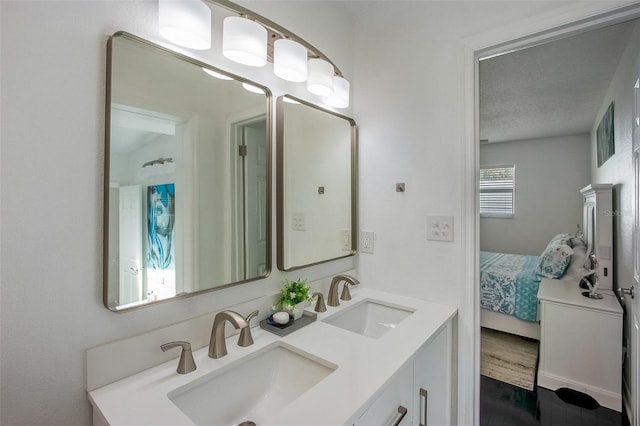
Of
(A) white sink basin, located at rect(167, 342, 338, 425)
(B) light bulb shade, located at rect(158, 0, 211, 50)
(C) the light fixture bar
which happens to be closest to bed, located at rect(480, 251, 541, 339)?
(A) white sink basin, located at rect(167, 342, 338, 425)

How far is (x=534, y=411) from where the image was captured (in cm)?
177

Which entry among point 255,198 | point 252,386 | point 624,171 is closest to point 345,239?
point 255,198

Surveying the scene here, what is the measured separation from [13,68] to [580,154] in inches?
177

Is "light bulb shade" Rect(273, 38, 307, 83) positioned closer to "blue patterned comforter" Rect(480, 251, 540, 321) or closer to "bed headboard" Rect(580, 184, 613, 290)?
"bed headboard" Rect(580, 184, 613, 290)

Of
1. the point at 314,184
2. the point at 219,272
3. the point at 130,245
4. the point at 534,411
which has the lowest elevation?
the point at 534,411

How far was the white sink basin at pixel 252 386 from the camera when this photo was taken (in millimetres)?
789

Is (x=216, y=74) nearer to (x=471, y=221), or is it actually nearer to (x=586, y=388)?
(x=471, y=221)

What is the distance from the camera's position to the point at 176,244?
0.93 metres

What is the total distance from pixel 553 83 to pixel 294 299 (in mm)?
2707

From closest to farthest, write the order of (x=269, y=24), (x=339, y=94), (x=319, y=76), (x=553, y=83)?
(x=269, y=24), (x=319, y=76), (x=339, y=94), (x=553, y=83)

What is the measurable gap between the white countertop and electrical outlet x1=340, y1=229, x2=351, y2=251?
0.52m

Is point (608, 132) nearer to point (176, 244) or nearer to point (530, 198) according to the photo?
point (530, 198)

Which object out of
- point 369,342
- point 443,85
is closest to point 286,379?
point 369,342

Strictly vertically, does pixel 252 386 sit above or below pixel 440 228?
below
